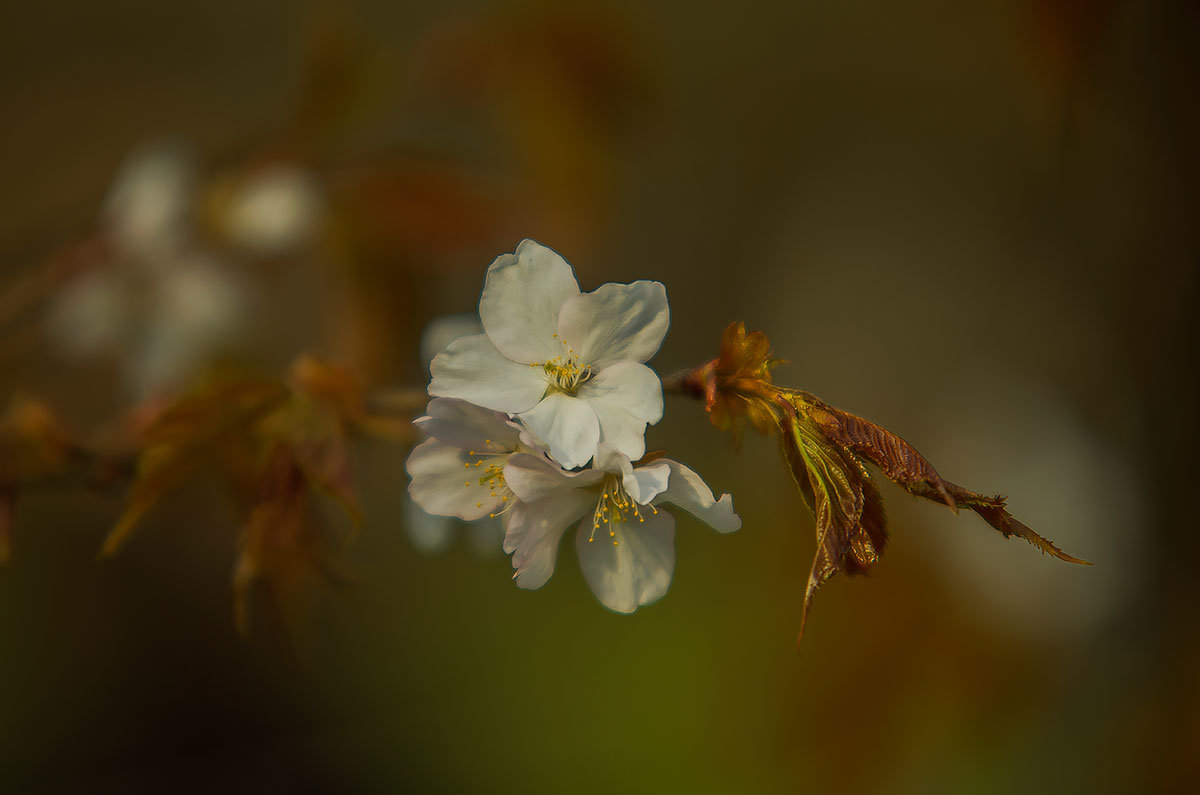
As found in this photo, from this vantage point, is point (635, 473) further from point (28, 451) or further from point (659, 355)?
point (659, 355)

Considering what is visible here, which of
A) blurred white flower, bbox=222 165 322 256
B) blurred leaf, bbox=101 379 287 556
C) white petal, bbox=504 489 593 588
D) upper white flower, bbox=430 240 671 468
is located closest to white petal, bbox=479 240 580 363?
upper white flower, bbox=430 240 671 468

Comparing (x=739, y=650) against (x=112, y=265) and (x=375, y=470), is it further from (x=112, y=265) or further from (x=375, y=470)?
(x=112, y=265)

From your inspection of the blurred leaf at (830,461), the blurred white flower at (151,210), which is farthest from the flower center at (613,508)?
the blurred white flower at (151,210)

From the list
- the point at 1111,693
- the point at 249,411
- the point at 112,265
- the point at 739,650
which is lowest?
the point at 739,650

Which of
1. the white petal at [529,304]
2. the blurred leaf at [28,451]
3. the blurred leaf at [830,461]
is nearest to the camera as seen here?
the blurred leaf at [830,461]

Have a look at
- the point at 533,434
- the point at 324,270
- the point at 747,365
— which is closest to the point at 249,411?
the point at 533,434

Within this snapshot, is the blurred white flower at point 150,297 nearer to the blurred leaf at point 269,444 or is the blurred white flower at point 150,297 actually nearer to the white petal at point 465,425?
the blurred leaf at point 269,444
